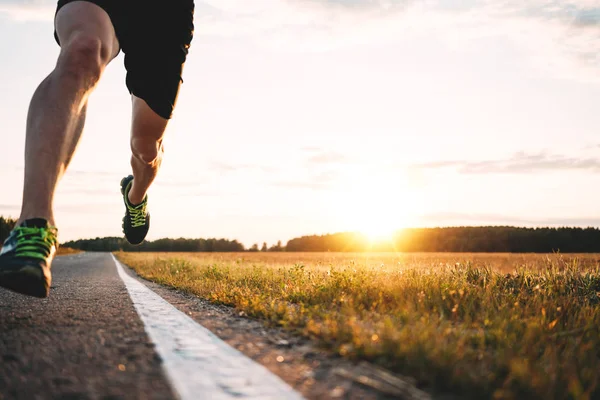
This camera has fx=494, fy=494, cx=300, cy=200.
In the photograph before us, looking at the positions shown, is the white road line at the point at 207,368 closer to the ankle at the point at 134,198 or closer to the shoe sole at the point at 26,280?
the shoe sole at the point at 26,280

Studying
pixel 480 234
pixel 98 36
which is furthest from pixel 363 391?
pixel 480 234

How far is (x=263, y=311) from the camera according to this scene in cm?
281

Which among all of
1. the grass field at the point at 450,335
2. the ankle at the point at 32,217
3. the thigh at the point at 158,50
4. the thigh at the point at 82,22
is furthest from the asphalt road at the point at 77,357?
the thigh at the point at 158,50

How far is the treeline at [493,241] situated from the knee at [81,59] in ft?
189

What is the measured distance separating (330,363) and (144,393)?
630 millimetres

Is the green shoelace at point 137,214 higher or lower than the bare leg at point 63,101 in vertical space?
lower

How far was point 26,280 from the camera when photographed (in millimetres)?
2055

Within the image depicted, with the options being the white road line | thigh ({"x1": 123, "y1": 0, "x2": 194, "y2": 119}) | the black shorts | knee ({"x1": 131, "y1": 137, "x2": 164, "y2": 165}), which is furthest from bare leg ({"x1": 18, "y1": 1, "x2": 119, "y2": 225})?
knee ({"x1": 131, "y1": 137, "x2": 164, "y2": 165})

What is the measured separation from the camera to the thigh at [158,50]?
3102mm

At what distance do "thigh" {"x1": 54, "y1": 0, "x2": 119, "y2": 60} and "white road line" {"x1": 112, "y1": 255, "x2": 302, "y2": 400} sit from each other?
1.53m

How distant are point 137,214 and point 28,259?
2930 millimetres

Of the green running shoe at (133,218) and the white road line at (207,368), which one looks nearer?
the white road line at (207,368)

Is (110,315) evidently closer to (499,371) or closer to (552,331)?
(499,371)

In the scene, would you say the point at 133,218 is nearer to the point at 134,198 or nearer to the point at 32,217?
the point at 134,198
